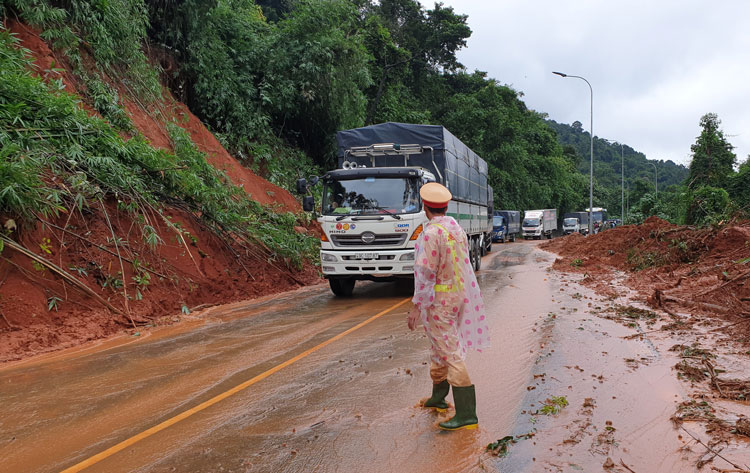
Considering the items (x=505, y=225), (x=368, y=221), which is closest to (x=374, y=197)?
(x=368, y=221)

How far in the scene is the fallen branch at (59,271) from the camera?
24.0ft

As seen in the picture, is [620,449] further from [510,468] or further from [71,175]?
[71,175]

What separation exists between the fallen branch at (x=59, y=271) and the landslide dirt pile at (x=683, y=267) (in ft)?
29.5

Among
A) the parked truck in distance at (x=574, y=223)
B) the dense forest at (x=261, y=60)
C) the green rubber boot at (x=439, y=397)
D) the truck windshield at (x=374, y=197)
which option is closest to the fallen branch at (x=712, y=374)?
the green rubber boot at (x=439, y=397)

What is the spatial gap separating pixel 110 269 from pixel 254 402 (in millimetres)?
5223

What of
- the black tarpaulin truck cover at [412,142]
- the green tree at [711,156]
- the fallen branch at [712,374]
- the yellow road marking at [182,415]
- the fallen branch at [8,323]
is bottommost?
the yellow road marking at [182,415]

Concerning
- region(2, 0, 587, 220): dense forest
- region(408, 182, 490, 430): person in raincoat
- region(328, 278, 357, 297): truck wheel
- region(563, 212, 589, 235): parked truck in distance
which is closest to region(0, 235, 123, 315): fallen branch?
region(2, 0, 587, 220): dense forest

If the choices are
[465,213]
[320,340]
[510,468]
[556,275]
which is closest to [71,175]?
[320,340]

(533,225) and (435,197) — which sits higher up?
(533,225)

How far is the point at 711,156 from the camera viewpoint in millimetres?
37656

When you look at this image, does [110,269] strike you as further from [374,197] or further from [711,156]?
[711,156]

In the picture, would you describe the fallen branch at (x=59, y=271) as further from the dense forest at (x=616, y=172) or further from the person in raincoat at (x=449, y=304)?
the dense forest at (x=616, y=172)

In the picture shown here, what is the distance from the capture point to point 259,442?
3842 mm

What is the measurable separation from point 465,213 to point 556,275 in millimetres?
3281
